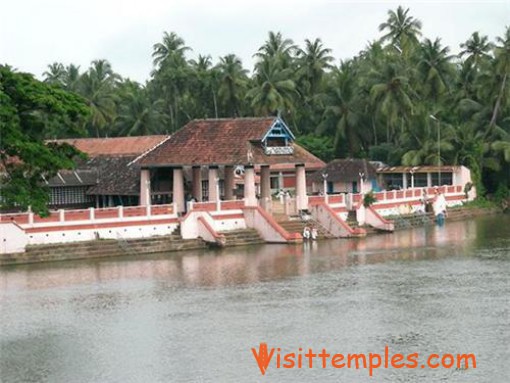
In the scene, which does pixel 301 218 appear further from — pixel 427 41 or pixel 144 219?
pixel 427 41

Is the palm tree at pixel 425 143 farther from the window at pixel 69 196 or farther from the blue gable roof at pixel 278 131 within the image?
the window at pixel 69 196

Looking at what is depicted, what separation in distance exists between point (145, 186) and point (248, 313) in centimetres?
1883

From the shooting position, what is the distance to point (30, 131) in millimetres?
35812

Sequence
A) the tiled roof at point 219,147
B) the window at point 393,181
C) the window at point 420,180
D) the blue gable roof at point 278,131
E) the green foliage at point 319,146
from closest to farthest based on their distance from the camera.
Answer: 1. the tiled roof at point 219,147
2. the blue gable roof at point 278,131
3. the window at point 420,180
4. the window at point 393,181
5. the green foliage at point 319,146

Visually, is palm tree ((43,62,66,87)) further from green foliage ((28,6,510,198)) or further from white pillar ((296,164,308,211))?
white pillar ((296,164,308,211))

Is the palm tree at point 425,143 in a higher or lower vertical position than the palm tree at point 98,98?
lower

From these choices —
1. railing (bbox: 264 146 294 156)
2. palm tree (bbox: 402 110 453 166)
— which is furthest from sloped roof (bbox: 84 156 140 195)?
palm tree (bbox: 402 110 453 166)

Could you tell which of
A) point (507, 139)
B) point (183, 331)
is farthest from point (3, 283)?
point (507, 139)

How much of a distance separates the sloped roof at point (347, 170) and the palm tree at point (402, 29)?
1474 centimetres

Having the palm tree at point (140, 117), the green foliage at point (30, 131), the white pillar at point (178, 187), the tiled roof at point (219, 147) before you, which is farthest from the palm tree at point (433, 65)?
the green foliage at point (30, 131)

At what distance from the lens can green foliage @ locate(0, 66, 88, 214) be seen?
113ft

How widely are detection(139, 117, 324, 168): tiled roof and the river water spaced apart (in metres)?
5.03

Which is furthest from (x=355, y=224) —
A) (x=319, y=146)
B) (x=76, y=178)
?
(x=319, y=146)

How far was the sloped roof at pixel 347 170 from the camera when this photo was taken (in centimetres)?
5675
